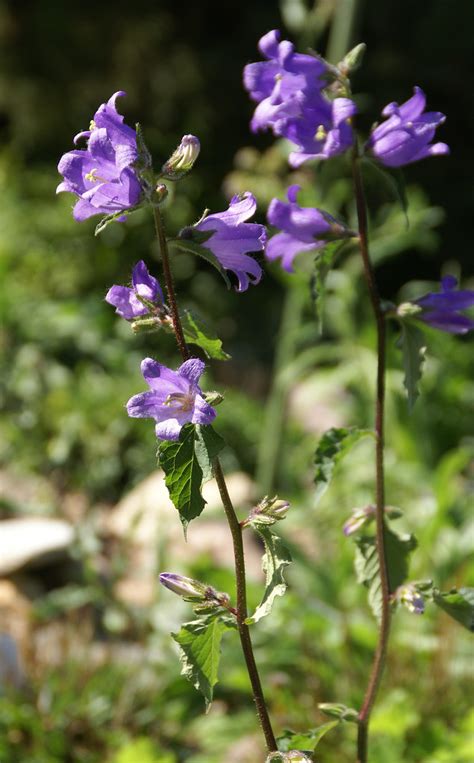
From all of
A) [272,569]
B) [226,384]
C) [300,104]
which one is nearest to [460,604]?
[272,569]

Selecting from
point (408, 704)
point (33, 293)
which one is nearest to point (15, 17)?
point (33, 293)

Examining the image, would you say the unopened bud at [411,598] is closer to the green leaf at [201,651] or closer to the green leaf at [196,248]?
the green leaf at [201,651]

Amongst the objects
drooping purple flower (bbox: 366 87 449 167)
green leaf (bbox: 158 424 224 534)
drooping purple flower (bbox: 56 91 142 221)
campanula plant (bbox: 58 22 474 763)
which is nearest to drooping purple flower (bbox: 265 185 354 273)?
campanula plant (bbox: 58 22 474 763)

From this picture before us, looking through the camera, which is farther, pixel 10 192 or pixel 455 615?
pixel 10 192

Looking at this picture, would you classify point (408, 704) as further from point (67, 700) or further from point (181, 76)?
point (181, 76)

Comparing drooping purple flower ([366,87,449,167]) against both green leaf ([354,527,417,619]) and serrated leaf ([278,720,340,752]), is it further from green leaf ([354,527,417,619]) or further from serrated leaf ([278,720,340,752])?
serrated leaf ([278,720,340,752])

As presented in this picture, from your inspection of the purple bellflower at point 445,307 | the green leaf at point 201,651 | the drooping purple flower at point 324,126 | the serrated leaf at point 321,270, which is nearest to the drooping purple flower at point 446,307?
the purple bellflower at point 445,307

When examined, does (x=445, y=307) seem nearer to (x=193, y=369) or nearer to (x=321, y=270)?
(x=321, y=270)
